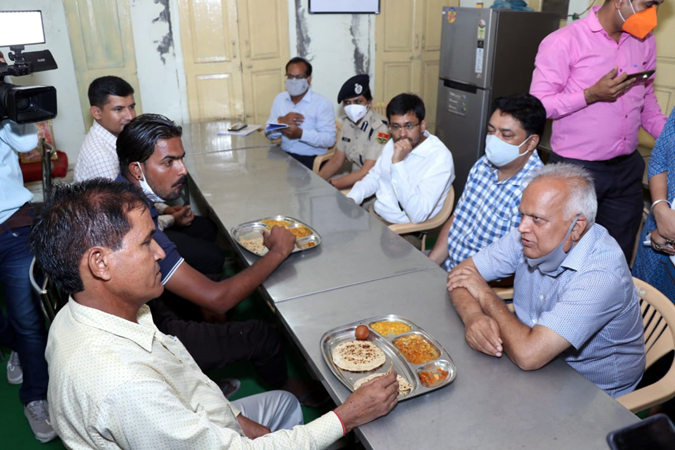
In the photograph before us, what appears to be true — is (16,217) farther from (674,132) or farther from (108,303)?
(674,132)

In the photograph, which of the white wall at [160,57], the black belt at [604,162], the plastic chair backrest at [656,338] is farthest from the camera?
the white wall at [160,57]

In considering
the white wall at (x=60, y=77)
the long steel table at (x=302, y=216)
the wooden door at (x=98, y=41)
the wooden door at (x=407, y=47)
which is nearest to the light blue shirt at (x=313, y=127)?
the long steel table at (x=302, y=216)

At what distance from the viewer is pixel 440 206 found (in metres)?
2.86

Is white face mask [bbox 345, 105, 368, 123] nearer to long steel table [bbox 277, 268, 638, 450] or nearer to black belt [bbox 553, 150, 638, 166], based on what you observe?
black belt [bbox 553, 150, 638, 166]

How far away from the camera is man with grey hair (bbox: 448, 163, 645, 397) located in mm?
1405

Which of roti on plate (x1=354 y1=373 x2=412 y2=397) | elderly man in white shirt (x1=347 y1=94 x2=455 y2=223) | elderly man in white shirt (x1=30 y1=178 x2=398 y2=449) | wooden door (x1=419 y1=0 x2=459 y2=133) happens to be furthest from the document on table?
roti on plate (x1=354 y1=373 x2=412 y2=397)

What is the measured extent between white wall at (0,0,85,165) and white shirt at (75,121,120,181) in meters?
1.89

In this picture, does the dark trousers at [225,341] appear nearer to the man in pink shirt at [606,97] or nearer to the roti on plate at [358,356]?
the roti on plate at [358,356]

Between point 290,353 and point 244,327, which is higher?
point 244,327

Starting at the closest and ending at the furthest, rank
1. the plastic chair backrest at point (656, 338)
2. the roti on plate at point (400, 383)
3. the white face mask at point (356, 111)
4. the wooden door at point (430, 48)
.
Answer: the roti on plate at point (400, 383)
the plastic chair backrest at point (656, 338)
the white face mask at point (356, 111)
the wooden door at point (430, 48)

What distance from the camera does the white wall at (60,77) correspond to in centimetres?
409

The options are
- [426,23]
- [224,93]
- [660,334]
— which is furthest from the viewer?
[426,23]

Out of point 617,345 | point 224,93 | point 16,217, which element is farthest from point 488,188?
point 224,93

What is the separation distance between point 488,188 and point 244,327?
1226 millimetres
